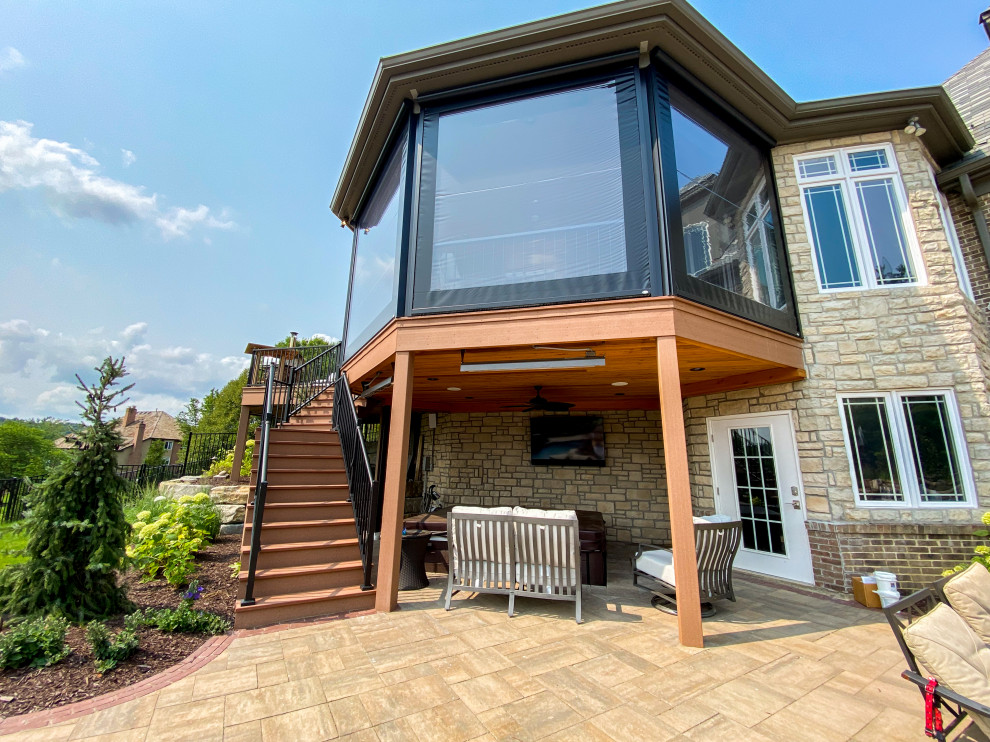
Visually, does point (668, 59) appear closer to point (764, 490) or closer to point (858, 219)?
point (858, 219)

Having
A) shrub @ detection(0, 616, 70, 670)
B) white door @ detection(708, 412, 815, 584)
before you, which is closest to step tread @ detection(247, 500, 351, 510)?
shrub @ detection(0, 616, 70, 670)

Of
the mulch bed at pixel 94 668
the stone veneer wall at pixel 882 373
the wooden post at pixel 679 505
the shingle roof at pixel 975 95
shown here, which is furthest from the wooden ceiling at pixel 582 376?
the shingle roof at pixel 975 95

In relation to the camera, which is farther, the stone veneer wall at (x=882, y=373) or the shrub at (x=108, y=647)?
the stone veneer wall at (x=882, y=373)

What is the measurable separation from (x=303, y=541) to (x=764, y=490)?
594cm

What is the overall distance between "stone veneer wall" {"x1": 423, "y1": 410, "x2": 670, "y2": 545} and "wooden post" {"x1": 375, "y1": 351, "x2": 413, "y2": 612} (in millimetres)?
4623

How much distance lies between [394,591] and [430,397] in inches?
158

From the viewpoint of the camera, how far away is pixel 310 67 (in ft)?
22.9

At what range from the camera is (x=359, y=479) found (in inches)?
186

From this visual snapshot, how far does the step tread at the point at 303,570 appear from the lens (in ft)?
12.4

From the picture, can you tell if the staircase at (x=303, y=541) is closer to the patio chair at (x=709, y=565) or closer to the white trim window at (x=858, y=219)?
the patio chair at (x=709, y=565)

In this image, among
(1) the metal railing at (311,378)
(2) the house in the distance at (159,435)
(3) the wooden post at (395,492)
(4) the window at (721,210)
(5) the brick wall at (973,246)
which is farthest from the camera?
(2) the house in the distance at (159,435)

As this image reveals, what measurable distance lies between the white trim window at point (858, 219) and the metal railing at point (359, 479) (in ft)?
21.1

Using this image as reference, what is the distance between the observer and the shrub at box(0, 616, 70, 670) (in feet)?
8.49

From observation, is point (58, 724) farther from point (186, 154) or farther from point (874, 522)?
point (186, 154)
